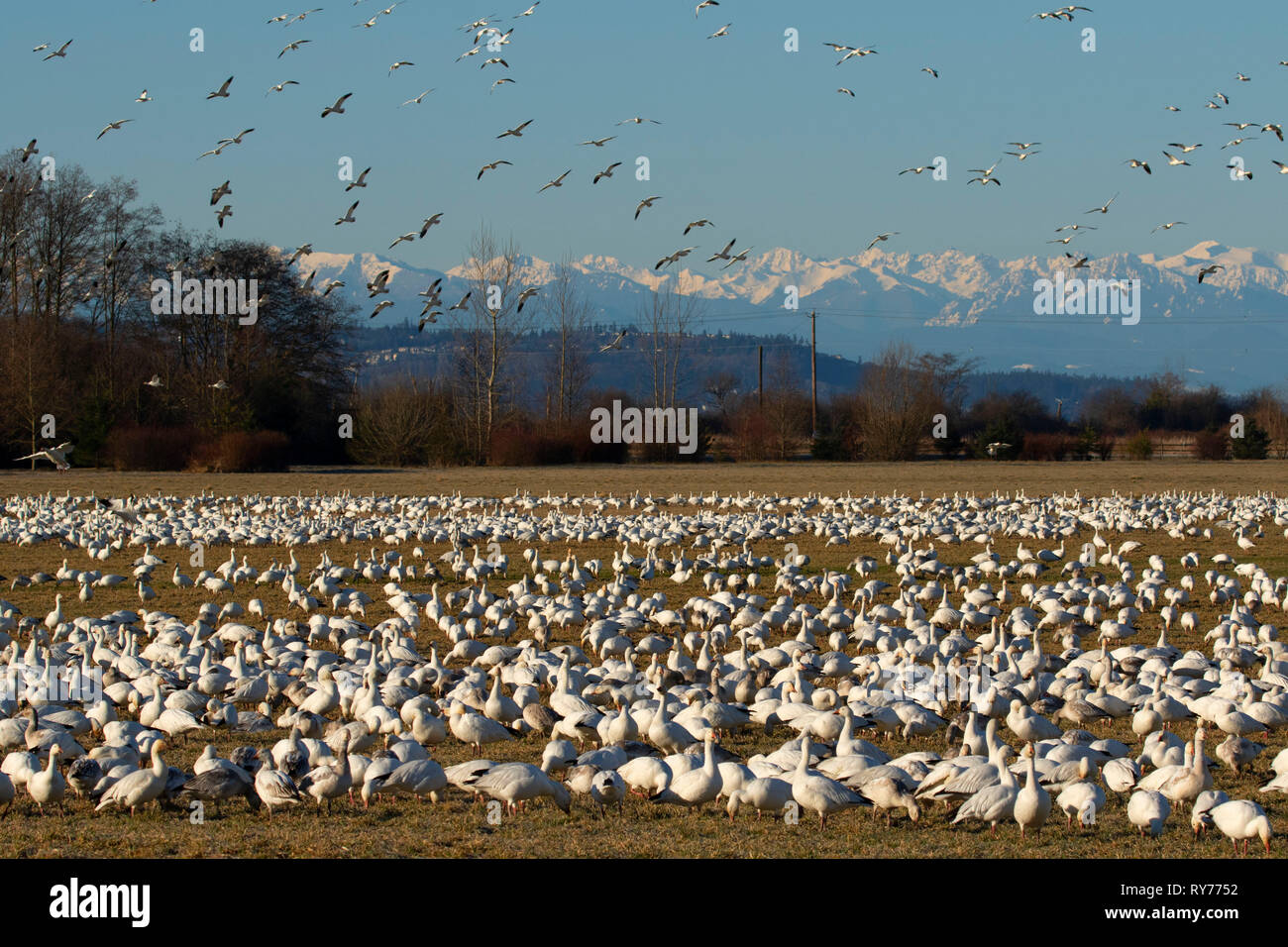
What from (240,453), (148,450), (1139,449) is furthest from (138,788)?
(1139,449)

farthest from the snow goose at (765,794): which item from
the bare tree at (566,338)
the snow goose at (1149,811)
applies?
the bare tree at (566,338)

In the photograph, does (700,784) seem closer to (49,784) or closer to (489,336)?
(49,784)

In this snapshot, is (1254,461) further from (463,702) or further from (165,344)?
(463,702)

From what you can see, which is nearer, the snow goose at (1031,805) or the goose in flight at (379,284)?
the snow goose at (1031,805)

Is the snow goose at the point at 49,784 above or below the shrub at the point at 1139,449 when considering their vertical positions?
below

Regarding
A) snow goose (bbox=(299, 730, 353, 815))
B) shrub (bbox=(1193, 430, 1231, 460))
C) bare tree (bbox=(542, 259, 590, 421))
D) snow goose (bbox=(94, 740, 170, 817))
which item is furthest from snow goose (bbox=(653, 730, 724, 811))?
shrub (bbox=(1193, 430, 1231, 460))

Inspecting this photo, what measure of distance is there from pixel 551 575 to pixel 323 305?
45313mm

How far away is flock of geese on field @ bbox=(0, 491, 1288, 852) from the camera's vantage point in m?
6.63

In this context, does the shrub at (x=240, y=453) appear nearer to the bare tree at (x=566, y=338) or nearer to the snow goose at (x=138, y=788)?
the bare tree at (x=566, y=338)

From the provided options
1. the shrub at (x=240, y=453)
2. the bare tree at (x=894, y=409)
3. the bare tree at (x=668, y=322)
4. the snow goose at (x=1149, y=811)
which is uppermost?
the bare tree at (x=668, y=322)

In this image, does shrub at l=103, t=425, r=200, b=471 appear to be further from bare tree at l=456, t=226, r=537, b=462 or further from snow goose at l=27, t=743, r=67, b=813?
snow goose at l=27, t=743, r=67, b=813

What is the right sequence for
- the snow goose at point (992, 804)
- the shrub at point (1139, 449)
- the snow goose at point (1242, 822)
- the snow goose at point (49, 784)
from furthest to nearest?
1. the shrub at point (1139, 449)
2. the snow goose at point (49, 784)
3. the snow goose at point (992, 804)
4. the snow goose at point (1242, 822)

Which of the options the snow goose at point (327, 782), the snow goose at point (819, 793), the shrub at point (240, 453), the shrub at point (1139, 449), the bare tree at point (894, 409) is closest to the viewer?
the snow goose at point (819, 793)

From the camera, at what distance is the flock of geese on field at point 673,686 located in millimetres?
6633
